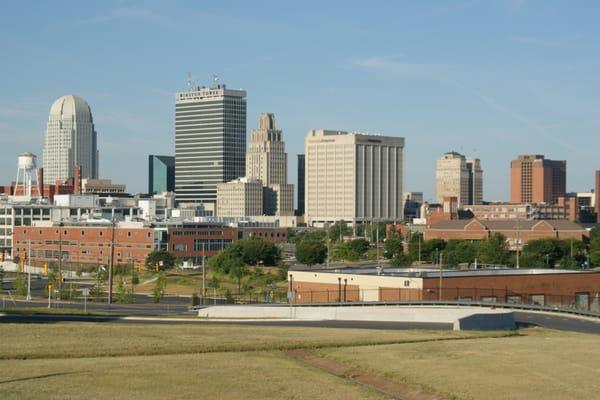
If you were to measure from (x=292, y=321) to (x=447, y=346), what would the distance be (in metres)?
20.5

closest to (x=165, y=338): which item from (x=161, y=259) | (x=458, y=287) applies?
(x=458, y=287)

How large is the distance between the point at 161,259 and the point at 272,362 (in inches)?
5400

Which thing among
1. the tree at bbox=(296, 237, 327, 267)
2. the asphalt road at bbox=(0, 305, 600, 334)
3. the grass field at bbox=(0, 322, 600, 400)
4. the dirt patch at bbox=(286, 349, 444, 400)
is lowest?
the asphalt road at bbox=(0, 305, 600, 334)

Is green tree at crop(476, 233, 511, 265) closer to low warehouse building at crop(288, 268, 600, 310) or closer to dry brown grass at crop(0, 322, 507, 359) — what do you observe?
low warehouse building at crop(288, 268, 600, 310)

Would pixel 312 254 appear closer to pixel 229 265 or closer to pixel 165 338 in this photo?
pixel 229 265

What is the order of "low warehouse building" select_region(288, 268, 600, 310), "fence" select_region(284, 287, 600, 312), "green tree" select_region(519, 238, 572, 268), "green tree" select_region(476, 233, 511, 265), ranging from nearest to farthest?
"fence" select_region(284, 287, 600, 312)
"low warehouse building" select_region(288, 268, 600, 310)
"green tree" select_region(476, 233, 511, 265)
"green tree" select_region(519, 238, 572, 268)

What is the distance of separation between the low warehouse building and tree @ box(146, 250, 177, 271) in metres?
74.8

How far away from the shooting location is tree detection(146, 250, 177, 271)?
174m

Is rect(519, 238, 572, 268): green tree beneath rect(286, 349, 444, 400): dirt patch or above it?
above

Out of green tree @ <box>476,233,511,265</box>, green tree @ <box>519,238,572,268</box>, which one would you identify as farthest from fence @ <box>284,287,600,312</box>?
green tree @ <box>519,238,572,268</box>

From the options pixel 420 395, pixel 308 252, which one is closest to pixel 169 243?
pixel 308 252

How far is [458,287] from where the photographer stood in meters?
91.7

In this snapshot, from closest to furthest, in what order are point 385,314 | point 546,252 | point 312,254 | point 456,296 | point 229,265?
point 385,314 < point 456,296 < point 229,265 < point 546,252 < point 312,254

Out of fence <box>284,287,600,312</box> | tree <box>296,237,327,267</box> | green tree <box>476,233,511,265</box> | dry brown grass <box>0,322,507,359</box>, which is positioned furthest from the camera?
tree <box>296,237,327,267</box>
